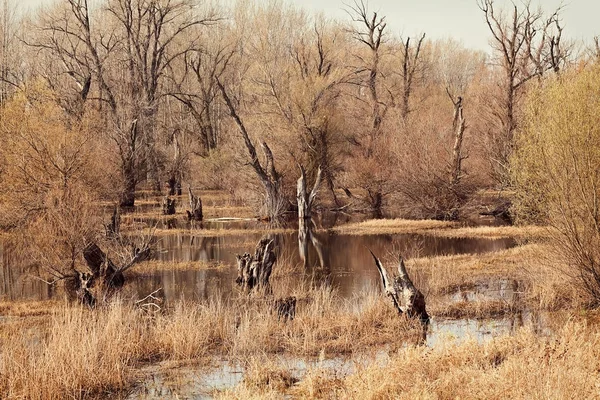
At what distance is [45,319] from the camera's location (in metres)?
14.1

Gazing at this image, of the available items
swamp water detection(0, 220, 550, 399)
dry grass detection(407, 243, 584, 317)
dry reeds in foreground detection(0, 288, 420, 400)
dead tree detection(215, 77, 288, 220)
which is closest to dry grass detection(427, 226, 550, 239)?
swamp water detection(0, 220, 550, 399)

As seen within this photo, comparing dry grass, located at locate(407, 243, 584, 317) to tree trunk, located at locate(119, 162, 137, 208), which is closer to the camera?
dry grass, located at locate(407, 243, 584, 317)

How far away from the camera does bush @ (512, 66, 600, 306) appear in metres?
12.6

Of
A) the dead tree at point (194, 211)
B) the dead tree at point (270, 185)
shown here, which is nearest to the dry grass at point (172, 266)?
the dead tree at point (194, 211)

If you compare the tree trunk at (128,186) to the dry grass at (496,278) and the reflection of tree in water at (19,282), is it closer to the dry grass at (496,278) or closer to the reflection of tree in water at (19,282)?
the reflection of tree in water at (19,282)

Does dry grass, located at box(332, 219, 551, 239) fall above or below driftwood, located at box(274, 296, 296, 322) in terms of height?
above

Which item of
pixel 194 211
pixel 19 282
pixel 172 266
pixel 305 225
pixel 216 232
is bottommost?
pixel 19 282

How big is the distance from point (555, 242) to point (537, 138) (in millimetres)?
2087

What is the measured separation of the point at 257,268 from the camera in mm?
16906

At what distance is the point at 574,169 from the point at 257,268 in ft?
25.1

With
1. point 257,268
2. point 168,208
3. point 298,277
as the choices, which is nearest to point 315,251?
point 298,277

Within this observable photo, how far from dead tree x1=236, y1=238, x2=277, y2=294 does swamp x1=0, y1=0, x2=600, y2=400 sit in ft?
0.18

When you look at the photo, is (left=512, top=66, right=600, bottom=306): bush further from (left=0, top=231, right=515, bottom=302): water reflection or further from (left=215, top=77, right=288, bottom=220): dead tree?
(left=215, top=77, right=288, bottom=220): dead tree

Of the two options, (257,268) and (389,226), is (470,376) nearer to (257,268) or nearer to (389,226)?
(257,268)
